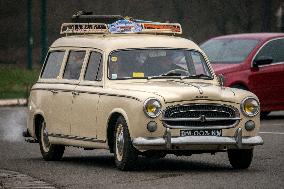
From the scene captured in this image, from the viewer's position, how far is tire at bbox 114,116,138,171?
14562 mm

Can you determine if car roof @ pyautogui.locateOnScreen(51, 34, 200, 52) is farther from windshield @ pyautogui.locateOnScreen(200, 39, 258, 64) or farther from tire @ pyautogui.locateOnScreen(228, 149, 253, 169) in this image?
windshield @ pyautogui.locateOnScreen(200, 39, 258, 64)

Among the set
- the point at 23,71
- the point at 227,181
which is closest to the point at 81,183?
the point at 227,181

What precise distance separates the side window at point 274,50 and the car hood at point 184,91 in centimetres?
1013

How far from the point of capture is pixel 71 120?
16.4 metres

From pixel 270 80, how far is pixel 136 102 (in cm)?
1086

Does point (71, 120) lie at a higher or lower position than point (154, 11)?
higher

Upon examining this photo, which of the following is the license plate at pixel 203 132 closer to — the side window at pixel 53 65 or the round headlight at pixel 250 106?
the round headlight at pixel 250 106

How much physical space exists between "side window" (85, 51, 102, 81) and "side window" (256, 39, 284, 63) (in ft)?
30.6

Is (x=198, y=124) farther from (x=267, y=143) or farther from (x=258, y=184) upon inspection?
(x=267, y=143)

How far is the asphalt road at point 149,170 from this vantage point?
526 inches

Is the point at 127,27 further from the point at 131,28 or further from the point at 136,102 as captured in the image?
the point at 136,102

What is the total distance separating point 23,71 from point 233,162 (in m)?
30.6

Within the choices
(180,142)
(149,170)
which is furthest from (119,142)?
(180,142)

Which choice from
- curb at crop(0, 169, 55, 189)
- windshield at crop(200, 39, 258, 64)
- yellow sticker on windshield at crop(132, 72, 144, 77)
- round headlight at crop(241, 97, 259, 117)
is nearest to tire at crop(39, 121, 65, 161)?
yellow sticker on windshield at crop(132, 72, 144, 77)
